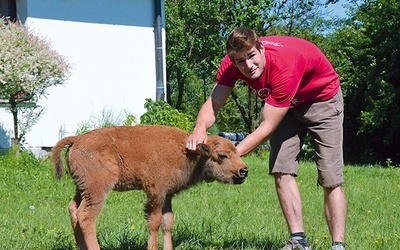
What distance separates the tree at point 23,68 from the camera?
12359 millimetres

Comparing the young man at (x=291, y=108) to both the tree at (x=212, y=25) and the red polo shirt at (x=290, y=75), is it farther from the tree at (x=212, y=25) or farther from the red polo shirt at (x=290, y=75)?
the tree at (x=212, y=25)

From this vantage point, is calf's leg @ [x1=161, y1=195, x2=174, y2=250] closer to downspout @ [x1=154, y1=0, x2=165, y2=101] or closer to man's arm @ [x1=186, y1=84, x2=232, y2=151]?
man's arm @ [x1=186, y1=84, x2=232, y2=151]

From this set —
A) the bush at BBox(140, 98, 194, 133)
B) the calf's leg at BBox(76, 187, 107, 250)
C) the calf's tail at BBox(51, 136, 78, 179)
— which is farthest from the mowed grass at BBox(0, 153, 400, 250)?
the bush at BBox(140, 98, 194, 133)

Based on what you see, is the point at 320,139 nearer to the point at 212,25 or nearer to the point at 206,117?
the point at 206,117

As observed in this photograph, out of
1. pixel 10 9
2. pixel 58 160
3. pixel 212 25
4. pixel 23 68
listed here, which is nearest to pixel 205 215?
pixel 58 160

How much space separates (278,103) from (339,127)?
1.01m

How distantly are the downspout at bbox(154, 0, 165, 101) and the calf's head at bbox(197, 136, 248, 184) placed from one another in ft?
37.1

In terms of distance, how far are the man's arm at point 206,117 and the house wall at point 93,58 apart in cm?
921

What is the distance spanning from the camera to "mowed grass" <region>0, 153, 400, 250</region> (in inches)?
250

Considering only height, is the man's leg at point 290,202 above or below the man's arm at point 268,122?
below

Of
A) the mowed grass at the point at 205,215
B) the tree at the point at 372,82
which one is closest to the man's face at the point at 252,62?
the mowed grass at the point at 205,215

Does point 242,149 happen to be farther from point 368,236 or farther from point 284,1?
point 284,1

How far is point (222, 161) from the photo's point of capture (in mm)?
5711

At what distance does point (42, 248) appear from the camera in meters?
6.12
